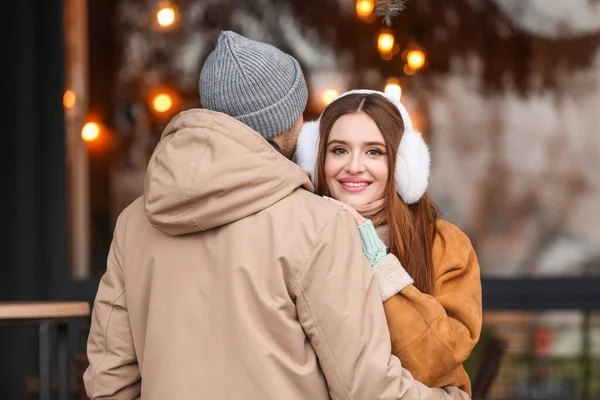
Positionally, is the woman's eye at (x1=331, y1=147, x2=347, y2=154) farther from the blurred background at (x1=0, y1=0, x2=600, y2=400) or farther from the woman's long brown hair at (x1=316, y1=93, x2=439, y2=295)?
the blurred background at (x1=0, y1=0, x2=600, y2=400)

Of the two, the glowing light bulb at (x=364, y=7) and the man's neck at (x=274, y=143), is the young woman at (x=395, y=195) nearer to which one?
the man's neck at (x=274, y=143)

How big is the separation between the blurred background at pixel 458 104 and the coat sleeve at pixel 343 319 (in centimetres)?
455

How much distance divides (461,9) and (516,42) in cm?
52

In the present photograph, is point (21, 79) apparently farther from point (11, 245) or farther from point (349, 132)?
point (349, 132)

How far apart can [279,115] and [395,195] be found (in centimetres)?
48

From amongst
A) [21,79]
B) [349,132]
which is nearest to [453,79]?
[21,79]

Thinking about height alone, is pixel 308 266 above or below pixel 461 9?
below

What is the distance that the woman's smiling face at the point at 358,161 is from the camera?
242cm

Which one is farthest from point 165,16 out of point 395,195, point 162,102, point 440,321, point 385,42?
point 440,321

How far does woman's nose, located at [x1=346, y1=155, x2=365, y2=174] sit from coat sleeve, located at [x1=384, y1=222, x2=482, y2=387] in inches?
12.7

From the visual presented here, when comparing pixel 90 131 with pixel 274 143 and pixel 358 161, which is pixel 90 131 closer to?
pixel 358 161

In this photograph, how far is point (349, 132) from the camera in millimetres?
2436

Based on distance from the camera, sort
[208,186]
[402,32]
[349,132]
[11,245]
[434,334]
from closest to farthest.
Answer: [208,186] < [434,334] < [349,132] < [11,245] < [402,32]

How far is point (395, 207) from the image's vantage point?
2.43 meters
